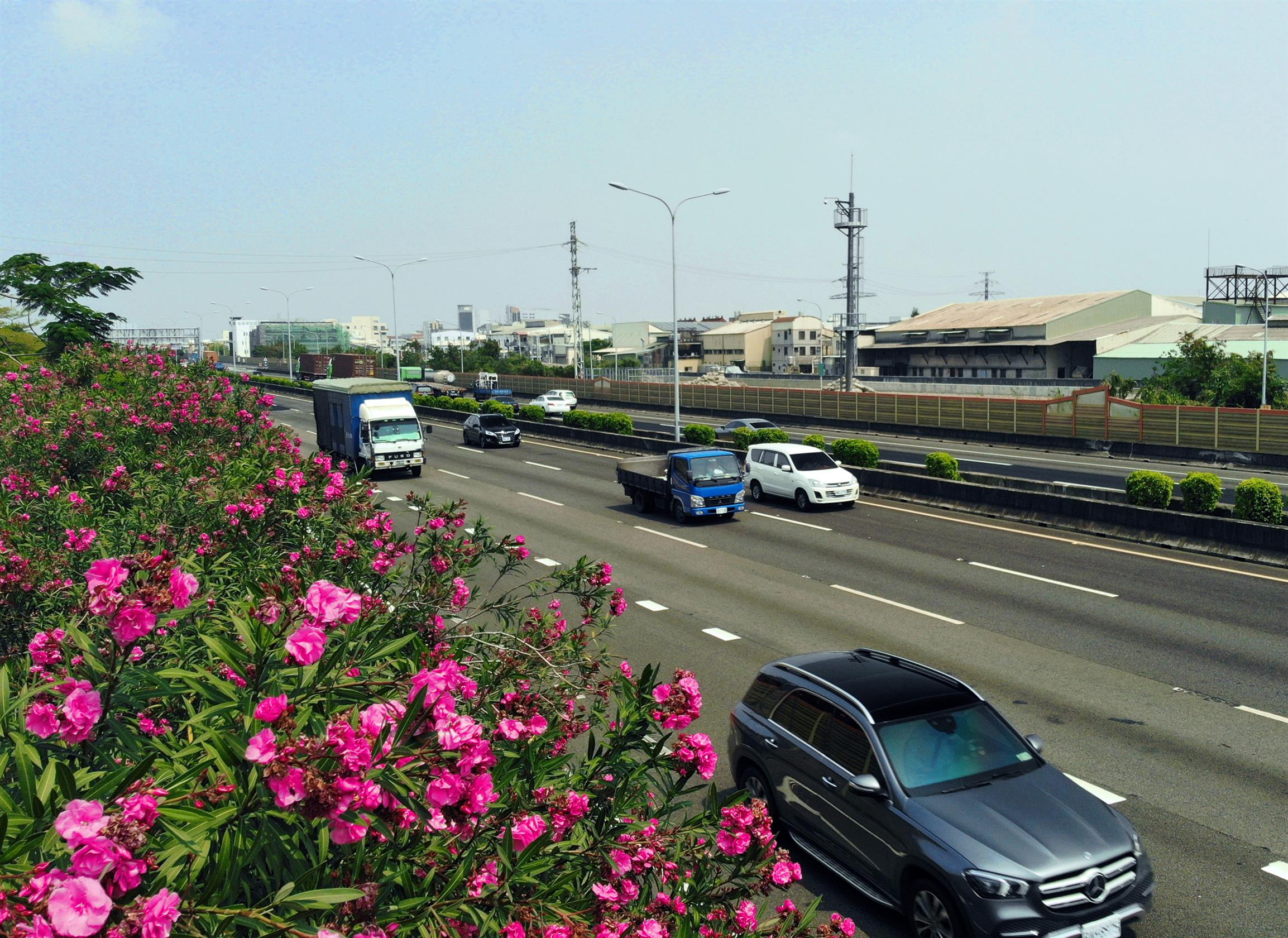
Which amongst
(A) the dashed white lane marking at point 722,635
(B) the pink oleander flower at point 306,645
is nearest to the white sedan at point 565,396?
(A) the dashed white lane marking at point 722,635

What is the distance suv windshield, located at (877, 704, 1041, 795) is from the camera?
766 cm

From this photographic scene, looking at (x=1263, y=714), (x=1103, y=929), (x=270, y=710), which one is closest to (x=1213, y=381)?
(x=1263, y=714)

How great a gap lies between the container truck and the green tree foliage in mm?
32937

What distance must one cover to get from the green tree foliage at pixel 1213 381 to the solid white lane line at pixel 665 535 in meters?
31.2

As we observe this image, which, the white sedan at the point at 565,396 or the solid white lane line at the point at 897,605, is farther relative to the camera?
the white sedan at the point at 565,396

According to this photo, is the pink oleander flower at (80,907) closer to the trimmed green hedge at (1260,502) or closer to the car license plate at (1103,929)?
the car license plate at (1103,929)

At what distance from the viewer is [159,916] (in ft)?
8.51

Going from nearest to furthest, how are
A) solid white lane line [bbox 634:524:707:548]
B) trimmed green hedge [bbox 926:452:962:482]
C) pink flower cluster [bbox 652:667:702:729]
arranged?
pink flower cluster [bbox 652:667:702:729]
solid white lane line [bbox 634:524:707:548]
trimmed green hedge [bbox 926:452:962:482]

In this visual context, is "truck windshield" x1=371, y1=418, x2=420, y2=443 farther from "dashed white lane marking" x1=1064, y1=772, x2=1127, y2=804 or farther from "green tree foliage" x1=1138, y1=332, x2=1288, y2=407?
"green tree foliage" x1=1138, y1=332, x2=1288, y2=407

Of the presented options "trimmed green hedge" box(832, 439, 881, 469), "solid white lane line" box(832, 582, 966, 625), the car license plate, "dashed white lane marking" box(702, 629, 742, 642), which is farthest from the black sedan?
the car license plate

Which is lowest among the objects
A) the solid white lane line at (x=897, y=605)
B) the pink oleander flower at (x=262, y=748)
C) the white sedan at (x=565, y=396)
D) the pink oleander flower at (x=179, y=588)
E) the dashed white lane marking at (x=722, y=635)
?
the dashed white lane marking at (x=722, y=635)

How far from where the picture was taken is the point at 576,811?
399cm

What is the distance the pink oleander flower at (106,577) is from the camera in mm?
3463

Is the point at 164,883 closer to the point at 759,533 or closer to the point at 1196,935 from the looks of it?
the point at 1196,935
